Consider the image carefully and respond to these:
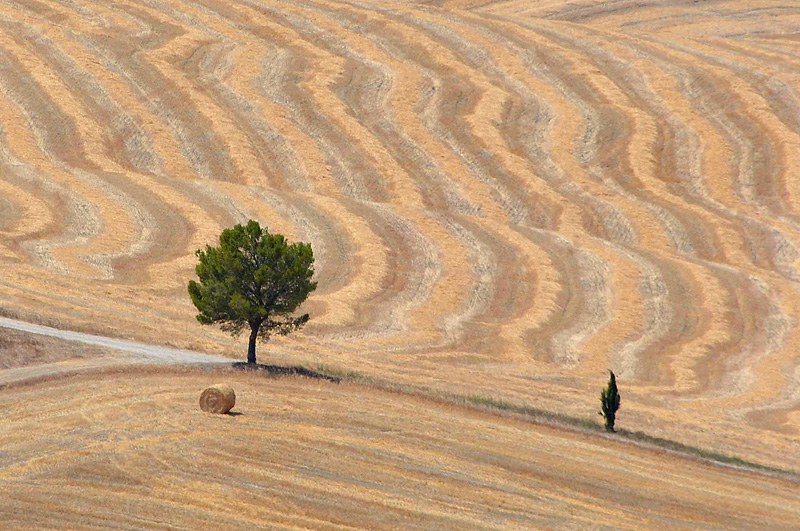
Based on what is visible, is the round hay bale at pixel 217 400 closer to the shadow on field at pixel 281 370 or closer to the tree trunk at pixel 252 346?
the shadow on field at pixel 281 370

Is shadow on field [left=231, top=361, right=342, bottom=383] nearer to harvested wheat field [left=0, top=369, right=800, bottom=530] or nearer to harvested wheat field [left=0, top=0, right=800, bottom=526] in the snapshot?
harvested wheat field [left=0, top=369, right=800, bottom=530]

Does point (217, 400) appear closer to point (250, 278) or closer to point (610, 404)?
point (250, 278)

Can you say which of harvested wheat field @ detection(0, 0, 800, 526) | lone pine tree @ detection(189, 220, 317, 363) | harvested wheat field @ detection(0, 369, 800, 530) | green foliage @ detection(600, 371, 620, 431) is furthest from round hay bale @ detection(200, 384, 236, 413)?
green foliage @ detection(600, 371, 620, 431)

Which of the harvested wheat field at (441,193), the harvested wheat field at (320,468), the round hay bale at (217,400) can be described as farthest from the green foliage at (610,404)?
the round hay bale at (217,400)

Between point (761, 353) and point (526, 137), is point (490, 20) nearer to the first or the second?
point (526, 137)

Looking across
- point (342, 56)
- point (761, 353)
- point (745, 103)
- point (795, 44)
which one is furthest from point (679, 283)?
point (795, 44)

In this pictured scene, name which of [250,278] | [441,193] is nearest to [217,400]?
[250,278]
